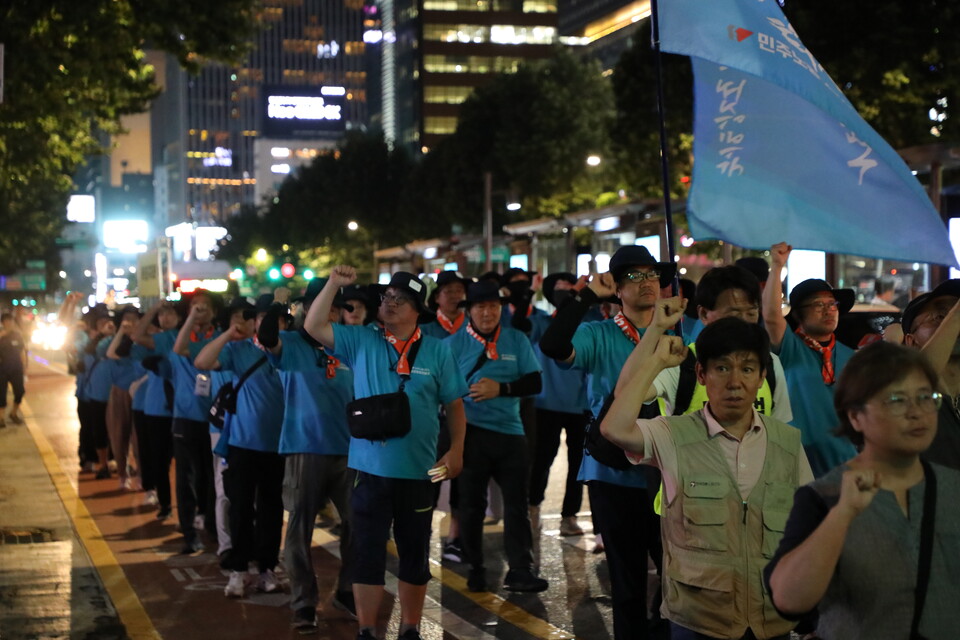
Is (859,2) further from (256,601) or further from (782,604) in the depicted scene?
(782,604)

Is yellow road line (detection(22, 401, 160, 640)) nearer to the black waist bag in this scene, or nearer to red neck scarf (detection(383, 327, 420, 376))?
red neck scarf (detection(383, 327, 420, 376))

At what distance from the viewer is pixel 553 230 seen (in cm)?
2223

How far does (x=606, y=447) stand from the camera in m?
5.11

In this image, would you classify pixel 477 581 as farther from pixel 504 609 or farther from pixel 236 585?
pixel 236 585

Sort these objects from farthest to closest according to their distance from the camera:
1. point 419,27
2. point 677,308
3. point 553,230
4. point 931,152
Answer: point 419,27 < point 553,230 < point 931,152 < point 677,308

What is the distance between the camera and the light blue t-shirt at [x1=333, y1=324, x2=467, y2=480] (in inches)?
244

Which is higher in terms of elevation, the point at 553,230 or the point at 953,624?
the point at 553,230

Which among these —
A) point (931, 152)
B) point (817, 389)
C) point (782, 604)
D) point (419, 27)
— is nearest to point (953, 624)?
point (782, 604)

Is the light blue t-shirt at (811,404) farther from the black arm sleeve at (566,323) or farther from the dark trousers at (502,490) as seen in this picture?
the dark trousers at (502,490)

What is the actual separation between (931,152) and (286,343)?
6.71m

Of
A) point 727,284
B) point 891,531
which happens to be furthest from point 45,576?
point 891,531

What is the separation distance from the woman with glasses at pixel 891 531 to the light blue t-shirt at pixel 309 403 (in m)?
4.68

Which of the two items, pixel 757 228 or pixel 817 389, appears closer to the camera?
pixel 757 228

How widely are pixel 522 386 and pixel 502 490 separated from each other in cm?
70
